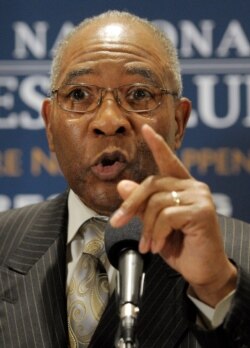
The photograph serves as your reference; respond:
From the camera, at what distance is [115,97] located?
1.69m

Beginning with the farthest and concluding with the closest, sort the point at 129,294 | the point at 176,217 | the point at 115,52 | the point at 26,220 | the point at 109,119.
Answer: the point at 26,220 → the point at 115,52 → the point at 109,119 → the point at 176,217 → the point at 129,294

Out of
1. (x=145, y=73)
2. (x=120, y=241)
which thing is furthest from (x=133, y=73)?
(x=120, y=241)

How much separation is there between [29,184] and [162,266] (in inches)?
26.9

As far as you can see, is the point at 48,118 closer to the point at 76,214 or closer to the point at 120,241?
the point at 76,214

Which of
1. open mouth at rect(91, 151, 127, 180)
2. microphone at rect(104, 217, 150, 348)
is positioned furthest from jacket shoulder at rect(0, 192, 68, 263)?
microphone at rect(104, 217, 150, 348)

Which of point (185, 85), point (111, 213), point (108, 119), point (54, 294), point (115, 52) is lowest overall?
point (54, 294)

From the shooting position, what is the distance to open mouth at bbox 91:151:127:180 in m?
1.63

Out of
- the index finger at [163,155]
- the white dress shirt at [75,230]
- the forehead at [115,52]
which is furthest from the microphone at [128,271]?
Answer: the forehead at [115,52]

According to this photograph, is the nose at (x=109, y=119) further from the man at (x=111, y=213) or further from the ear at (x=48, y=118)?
the ear at (x=48, y=118)

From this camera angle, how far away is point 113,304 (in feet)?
5.17

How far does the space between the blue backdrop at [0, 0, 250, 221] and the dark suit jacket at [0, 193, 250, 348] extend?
0.40 m

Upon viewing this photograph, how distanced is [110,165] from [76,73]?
238 mm

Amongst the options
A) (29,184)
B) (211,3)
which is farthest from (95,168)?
(211,3)

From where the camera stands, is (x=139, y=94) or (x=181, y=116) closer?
(x=139, y=94)
